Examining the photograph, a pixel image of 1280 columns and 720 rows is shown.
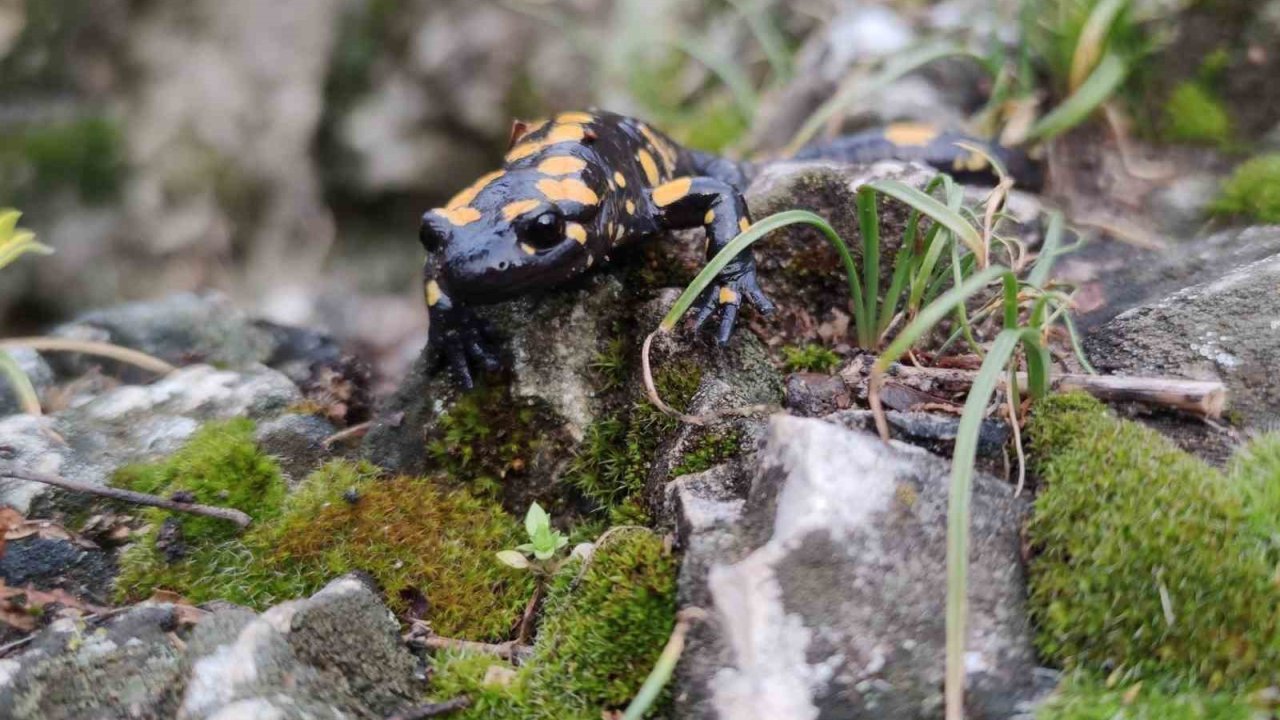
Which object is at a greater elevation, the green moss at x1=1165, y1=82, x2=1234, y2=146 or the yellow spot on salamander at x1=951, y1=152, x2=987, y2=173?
the yellow spot on salamander at x1=951, y1=152, x2=987, y2=173

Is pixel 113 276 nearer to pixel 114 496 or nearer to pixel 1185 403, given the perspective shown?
pixel 114 496

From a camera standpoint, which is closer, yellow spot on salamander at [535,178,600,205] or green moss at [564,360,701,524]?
green moss at [564,360,701,524]

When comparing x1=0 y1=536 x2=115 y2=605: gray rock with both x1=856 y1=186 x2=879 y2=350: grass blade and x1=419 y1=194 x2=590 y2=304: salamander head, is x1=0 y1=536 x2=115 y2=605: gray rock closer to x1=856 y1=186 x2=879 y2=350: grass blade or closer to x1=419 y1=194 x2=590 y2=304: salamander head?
x1=419 y1=194 x2=590 y2=304: salamander head

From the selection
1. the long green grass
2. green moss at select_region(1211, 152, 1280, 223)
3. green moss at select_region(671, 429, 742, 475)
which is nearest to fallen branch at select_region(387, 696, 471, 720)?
green moss at select_region(671, 429, 742, 475)

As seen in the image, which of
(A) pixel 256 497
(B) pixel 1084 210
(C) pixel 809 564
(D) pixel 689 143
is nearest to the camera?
(C) pixel 809 564

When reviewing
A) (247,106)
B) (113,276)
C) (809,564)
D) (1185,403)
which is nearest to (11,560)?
(809,564)

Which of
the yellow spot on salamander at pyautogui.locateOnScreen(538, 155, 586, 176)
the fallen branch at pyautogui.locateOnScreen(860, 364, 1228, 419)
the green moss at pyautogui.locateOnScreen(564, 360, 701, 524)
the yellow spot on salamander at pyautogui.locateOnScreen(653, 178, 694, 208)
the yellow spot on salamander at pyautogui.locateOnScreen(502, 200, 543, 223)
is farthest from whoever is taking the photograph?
the yellow spot on salamander at pyautogui.locateOnScreen(653, 178, 694, 208)

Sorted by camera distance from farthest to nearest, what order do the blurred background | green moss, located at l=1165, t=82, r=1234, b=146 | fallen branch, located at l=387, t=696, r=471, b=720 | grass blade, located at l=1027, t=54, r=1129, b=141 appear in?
the blurred background → green moss, located at l=1165, t=82, r=1234, b=146 → grass blade, located at l=1027, t=54, r=1129, b=141 → fallen branch, located at l=387, t=696, r=471, b=720

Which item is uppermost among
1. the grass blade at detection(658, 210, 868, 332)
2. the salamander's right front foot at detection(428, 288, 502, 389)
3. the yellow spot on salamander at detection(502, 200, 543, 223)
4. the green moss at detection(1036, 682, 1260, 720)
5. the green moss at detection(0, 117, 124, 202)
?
the green moss at detection(0, 117, 124, 202)
